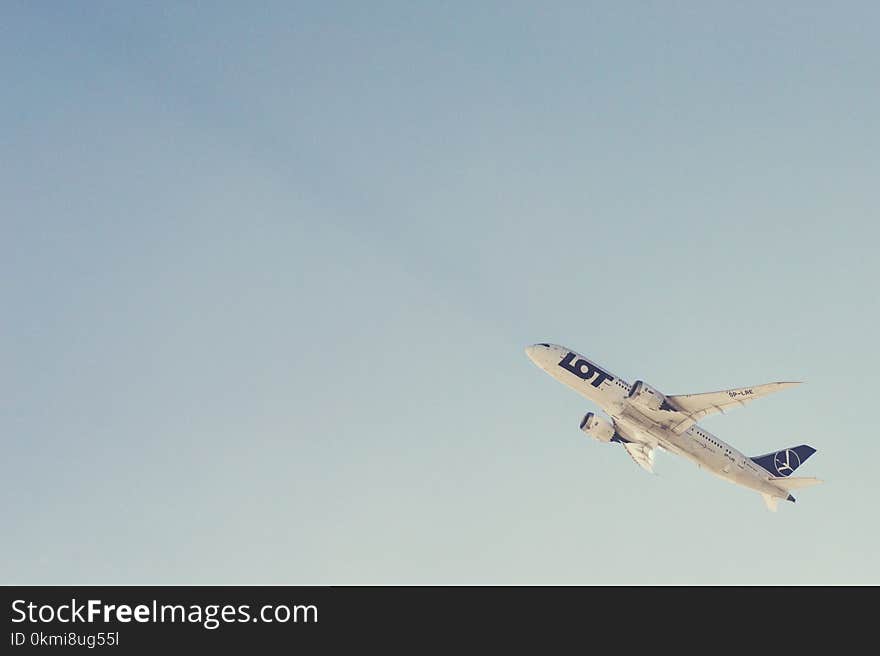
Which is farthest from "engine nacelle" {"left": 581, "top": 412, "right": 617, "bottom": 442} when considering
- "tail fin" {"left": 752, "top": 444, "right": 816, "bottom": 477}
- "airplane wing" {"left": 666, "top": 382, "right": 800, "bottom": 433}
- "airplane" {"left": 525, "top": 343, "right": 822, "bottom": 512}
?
"tail fin" {"left": 752, "top": 444, "right": 816, "bottom": 477}

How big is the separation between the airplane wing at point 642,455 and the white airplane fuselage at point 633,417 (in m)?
11.3

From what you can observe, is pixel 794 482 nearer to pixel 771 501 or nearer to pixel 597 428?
pixel 771 501

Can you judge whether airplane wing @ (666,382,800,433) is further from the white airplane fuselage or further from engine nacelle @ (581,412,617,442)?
engine nacelle @ (581,412,617,442)

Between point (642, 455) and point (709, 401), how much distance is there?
1001 inches

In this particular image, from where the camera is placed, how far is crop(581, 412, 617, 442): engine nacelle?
5192 inches

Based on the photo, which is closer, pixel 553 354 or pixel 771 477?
pixel 553 354

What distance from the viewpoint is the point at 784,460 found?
452 feet

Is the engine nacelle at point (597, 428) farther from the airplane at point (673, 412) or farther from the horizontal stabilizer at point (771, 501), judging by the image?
the horizontal stabilizer at point (771, 501)
